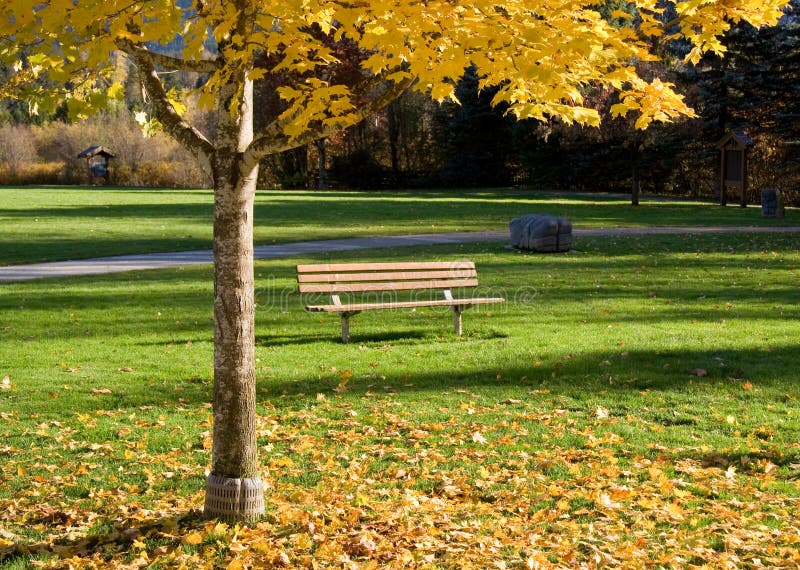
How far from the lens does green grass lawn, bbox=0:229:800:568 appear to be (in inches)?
189

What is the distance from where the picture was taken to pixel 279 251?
1984cm

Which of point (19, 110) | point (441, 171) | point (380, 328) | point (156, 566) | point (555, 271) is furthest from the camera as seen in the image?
point (19, 110)

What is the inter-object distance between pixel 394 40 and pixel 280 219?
82.9 feet

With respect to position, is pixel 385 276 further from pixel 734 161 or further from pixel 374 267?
pixel 734 161

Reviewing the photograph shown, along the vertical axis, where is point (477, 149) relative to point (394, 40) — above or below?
above

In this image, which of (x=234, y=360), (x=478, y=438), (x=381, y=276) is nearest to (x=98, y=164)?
(x=381, y=276)

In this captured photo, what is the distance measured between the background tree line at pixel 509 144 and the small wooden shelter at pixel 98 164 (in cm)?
67

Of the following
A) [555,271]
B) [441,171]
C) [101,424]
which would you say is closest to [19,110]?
[441,171]

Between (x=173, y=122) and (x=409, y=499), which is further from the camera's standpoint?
(x=409, y=499)

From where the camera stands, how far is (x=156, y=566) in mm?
4523

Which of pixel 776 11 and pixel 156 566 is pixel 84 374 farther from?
pixel 776 11

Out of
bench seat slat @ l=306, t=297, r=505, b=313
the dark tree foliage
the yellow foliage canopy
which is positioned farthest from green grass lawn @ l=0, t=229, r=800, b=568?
the dark tree foliage

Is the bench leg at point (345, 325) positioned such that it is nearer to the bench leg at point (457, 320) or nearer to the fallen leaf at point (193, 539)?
the bench leg at point (457, 320)

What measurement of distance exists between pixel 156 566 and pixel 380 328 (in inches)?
283
